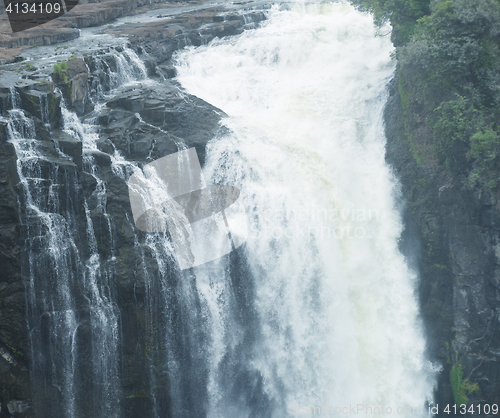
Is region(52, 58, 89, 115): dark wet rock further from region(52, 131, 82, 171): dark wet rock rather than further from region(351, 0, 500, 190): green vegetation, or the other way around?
region(351, 0, 500, 190): green vegetation

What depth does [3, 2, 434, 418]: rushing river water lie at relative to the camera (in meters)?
16.5

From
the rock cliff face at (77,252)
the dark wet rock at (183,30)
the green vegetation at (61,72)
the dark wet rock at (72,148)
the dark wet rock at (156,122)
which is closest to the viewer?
the rock cliff face at (77,252)

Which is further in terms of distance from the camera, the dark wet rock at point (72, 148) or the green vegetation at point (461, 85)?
the green vegetation at point (461, 85)

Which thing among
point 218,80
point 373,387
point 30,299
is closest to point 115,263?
point 30,299

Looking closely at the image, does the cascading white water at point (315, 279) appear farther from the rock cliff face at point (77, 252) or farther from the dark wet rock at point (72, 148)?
the dark wet rock at point (72, 148)

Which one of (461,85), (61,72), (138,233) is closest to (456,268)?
(461,85)

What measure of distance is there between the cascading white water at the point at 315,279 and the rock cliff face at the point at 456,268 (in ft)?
2.23

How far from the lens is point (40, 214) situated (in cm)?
1631

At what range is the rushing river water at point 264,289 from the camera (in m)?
16.5

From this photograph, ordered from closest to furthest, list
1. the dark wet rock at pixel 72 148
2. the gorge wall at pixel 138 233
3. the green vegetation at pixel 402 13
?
the gorge wall at pixel 138 233, the dark wet rock at pixel 72 148, the green vegetation at pixel 402 13

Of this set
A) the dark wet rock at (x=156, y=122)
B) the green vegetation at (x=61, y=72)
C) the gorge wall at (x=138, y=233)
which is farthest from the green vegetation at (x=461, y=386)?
the green vegetation at (x=61, y=72)

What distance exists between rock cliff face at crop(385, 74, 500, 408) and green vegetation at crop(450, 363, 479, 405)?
5cm

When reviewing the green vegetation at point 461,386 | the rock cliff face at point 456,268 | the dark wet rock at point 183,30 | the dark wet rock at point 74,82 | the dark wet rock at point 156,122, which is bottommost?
the green vegetation at point 461,386

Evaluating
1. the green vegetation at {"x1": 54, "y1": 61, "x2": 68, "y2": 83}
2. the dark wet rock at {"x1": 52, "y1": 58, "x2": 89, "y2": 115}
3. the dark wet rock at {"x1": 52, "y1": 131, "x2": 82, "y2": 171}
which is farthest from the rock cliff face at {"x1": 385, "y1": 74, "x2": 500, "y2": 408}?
the green vegetation at {"x1": 54, "y1": 61, "x2": 68, "y2": 83}
